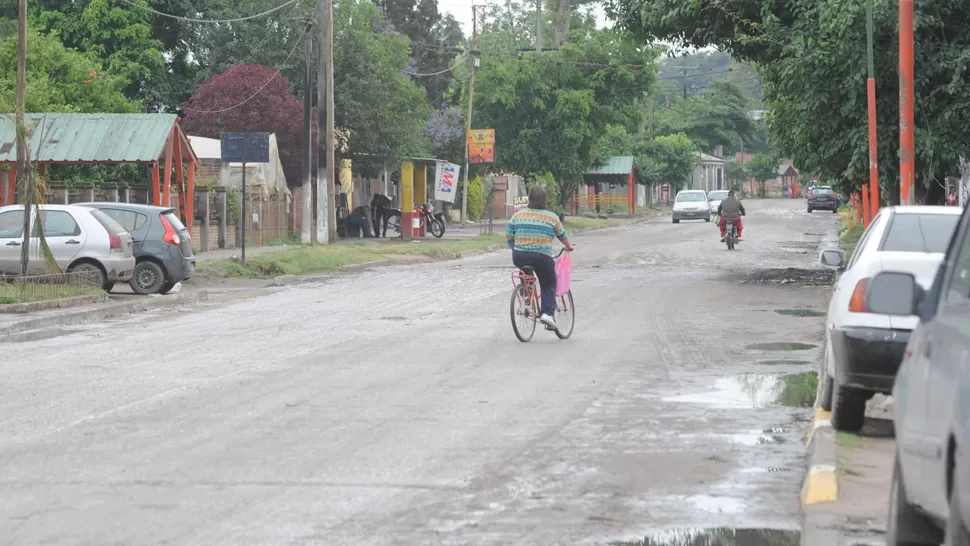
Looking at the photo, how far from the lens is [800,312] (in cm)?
2044

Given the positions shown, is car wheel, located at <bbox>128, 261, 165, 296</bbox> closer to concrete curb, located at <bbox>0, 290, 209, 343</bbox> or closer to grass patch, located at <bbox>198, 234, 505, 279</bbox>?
concrete curb, located at <bbox>0, 290, 209, 343</bbox>

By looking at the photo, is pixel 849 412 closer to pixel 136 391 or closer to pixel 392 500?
pixel 392 500

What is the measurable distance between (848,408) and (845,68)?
14.9m

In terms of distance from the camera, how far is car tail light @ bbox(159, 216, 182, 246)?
78.4 feet

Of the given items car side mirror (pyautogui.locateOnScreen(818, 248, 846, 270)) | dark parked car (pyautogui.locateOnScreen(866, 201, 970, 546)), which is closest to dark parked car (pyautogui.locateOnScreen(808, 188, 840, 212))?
car side mirror (pyautogui.locateOnScreen(818, 248, 846, 270))

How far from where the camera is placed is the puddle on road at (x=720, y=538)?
677 cm

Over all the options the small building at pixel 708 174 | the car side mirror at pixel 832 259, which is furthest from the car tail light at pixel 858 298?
the small building at pixel 708 174

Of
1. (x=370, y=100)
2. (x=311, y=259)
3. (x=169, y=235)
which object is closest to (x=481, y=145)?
(x=370, y=100)

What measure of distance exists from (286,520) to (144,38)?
46.9 metres

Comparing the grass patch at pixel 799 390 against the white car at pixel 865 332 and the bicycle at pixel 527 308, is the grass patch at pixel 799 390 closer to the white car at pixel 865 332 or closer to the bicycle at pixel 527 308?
the white car at pixel 865 332

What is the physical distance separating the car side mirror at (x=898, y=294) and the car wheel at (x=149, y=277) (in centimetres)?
1938

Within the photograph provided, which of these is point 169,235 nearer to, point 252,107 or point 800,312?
point 800,312

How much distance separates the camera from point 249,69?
46844 millimetres

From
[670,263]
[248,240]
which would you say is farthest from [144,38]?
[670,263]
